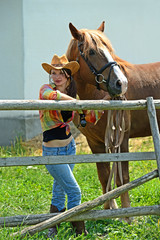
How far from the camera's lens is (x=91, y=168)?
6.55 m

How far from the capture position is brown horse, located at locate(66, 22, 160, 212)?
150 inches

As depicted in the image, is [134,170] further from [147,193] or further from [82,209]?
[82,209]

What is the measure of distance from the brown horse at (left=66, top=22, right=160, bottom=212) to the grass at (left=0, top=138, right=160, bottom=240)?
0.43 m

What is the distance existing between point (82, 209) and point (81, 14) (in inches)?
230

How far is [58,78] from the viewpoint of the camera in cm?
352

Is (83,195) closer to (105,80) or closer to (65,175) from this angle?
(65,175)

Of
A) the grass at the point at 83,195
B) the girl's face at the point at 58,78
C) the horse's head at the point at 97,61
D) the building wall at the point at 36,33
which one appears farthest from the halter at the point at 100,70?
the building wall at the point at 36,33

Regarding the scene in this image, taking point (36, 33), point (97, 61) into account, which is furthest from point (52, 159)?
point (36, 33)

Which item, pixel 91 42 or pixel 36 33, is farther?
pixel 36 33

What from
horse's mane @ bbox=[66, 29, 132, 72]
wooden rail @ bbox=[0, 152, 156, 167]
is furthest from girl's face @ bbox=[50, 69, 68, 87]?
wooden rail @ bbox=[0, 152, 156, 167]

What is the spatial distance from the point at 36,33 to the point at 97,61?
13.8ft

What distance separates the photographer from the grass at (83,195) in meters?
3.72

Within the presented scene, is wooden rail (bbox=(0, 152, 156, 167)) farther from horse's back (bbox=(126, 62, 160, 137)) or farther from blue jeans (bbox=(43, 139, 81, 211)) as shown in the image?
horse's back (bbox=(126, 62, 160, 137))

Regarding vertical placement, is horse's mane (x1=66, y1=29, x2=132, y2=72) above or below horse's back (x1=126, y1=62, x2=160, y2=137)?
above
